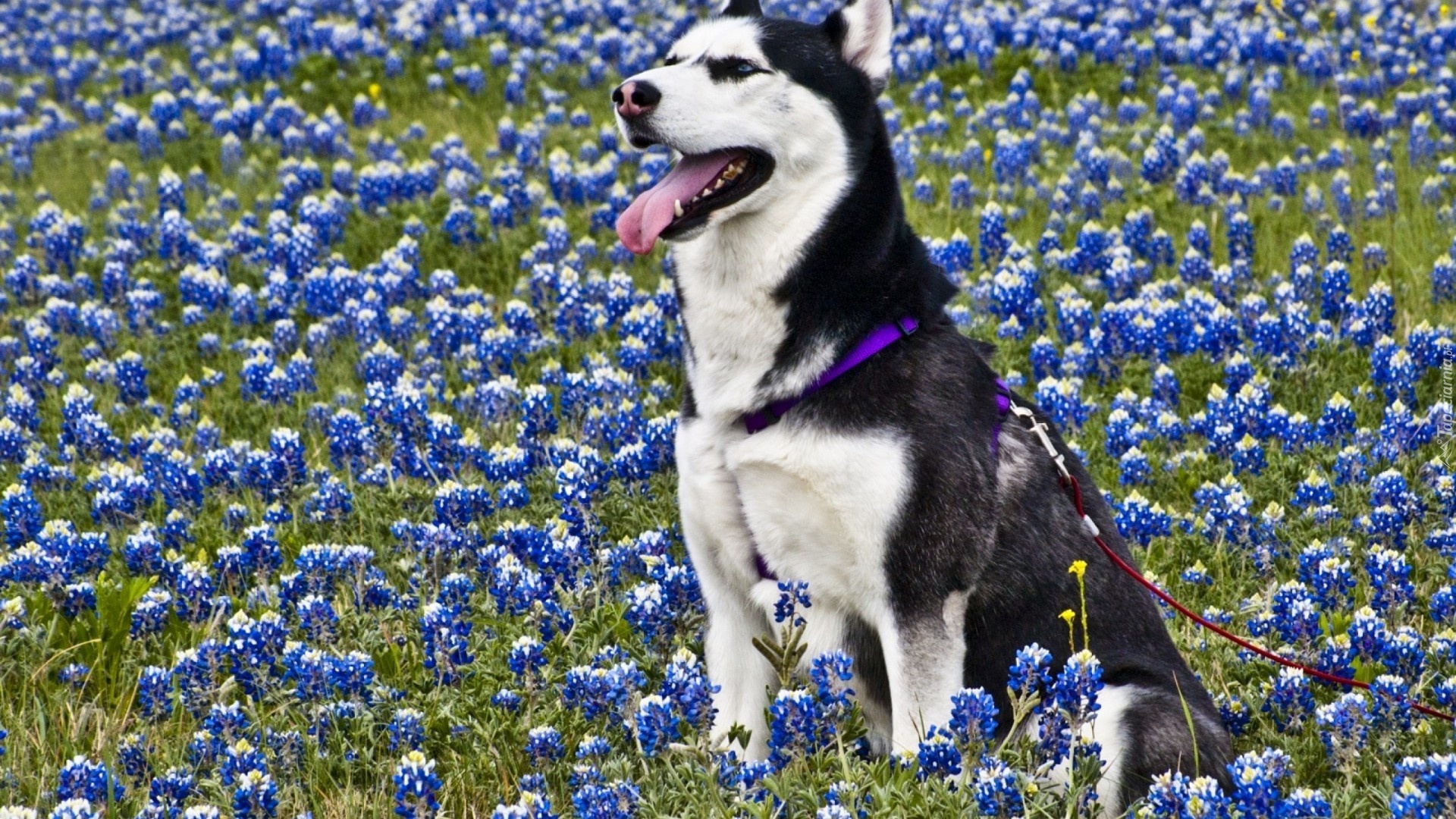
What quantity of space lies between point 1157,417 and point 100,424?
4.27 m

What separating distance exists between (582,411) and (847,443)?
9.14 ft

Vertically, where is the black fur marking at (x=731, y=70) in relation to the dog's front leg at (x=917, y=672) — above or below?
above

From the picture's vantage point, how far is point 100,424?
6.50 m

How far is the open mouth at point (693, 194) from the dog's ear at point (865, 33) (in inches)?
18.1

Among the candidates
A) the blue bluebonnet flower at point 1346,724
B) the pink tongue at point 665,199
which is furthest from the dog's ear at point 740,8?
the blue bluebonnet flower at point 1346,724

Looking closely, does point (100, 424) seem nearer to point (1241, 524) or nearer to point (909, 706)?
point (909, 706)

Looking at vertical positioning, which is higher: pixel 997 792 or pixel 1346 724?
pixel 997 792

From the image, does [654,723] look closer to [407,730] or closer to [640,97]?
[407,730]

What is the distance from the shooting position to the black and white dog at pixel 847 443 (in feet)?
12.9

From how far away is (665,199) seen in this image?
13.4 ft

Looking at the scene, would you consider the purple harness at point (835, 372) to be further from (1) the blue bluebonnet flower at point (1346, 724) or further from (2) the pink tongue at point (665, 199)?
(1) the blue bluebonnet flower at point (1346, 724)

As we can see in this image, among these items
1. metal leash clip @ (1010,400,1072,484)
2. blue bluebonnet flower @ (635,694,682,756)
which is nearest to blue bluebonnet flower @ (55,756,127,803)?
blue bluebonnet flower @ (635,694,682,756)

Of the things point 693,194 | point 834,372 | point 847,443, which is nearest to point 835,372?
point 834,372

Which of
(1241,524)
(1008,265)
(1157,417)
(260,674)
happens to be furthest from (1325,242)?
(260,674)
